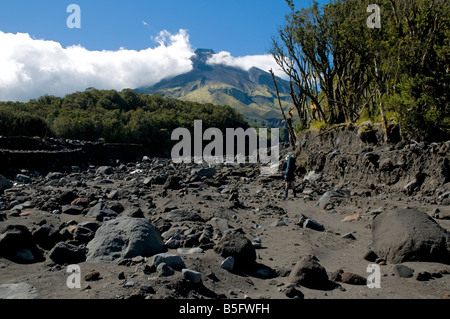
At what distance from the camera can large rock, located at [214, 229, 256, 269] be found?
5004 mm

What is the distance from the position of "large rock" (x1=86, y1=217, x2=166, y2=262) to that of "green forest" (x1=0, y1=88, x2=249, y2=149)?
33.3 meters

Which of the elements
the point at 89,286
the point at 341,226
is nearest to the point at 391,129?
the point at 341,226

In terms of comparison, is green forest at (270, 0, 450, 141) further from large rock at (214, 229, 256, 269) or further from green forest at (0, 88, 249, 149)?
green forest at (0, 88, 249, 149)

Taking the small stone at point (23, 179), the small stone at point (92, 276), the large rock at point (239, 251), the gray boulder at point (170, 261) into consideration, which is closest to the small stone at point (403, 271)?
the large rock at point (239, 251)

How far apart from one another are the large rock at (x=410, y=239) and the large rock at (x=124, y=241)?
12.1 ft

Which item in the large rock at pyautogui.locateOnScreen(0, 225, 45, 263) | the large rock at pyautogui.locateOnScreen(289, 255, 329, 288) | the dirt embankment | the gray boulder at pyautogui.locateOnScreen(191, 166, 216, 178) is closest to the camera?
the large rock at pyautogui.locateOnScreen(289, 255, 329, 288)

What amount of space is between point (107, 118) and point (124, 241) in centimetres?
4573

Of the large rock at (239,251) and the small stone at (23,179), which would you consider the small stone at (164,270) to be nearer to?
the large rock at (239,251)

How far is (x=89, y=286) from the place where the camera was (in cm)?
400

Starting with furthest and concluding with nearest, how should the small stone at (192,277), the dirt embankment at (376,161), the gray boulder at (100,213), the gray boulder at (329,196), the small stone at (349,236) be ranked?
1. the gray boulder at (329,196)
2. the dirt embankment at (376,161)
3. the gray boulder at (100,213)
4. the small stone at (349,236)
5. the small stone at (192,277)

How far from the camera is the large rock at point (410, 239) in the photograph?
4.93 m

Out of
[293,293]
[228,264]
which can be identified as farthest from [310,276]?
[228,264]

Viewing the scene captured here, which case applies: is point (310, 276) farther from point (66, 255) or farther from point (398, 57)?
point (398, 57)

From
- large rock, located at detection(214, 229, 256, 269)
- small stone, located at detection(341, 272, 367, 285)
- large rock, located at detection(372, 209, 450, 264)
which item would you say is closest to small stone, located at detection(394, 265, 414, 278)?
large rock, located at detection(372, 209, 450, 264)
